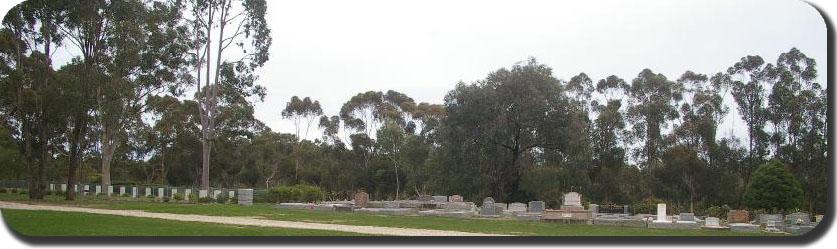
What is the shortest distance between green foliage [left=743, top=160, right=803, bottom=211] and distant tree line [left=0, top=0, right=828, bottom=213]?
0.72 ft

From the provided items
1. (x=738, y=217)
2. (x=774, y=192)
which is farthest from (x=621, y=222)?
(x=774, y=192)

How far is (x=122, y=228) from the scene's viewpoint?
17422mm

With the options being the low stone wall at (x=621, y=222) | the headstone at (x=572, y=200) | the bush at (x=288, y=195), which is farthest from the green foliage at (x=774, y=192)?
the bush at (x=288, y=195)

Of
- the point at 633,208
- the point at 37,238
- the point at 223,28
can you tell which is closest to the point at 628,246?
the point at 37,238

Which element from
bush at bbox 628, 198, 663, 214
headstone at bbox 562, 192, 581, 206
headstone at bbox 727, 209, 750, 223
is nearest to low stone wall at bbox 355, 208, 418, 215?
headstone at bbox 562, 192, 581, 206

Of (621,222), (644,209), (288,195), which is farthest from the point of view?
(288,195)

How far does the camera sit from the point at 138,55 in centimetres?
3647

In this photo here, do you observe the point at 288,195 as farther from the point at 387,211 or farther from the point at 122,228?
the point at 122,228

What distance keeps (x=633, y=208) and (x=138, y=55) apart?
2638cm

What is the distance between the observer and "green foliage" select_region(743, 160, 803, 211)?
3691cm

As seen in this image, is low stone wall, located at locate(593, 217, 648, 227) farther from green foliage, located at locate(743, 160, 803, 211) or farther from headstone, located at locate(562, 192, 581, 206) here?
green foliage, located at locate(743, 160, 803, 211)

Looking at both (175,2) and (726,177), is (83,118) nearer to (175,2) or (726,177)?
(175,2)

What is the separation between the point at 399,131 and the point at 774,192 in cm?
3243

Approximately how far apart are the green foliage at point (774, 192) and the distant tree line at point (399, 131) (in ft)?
0.72
